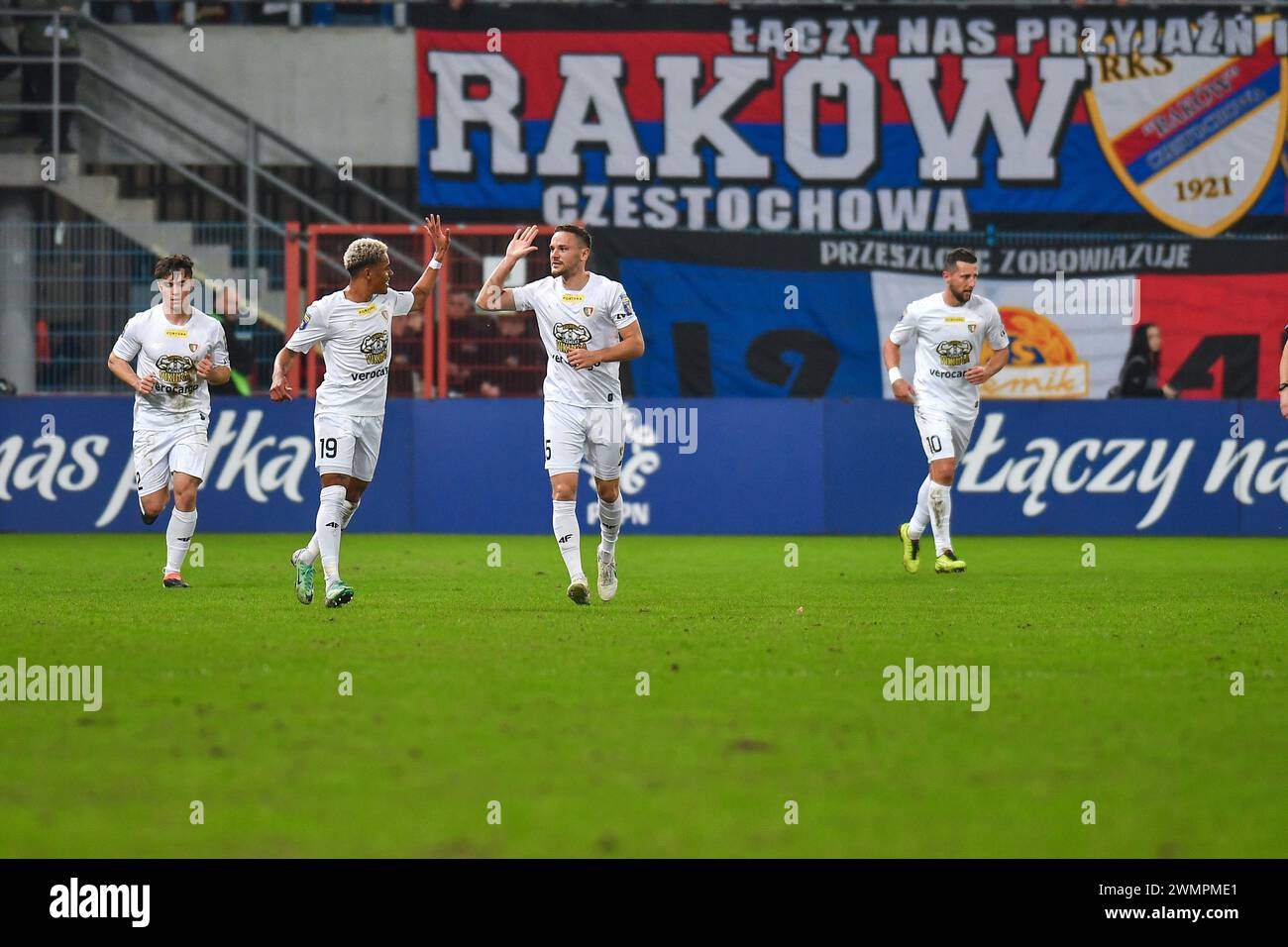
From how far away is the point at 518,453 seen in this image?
20.3 m

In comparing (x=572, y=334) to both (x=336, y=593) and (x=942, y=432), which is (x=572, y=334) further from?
(x=942, y=432)

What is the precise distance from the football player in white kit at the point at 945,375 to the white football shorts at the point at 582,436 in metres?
3.67

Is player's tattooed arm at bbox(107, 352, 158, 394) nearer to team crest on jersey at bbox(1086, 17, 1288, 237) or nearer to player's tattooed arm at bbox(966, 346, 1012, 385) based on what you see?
player's tattooed arm at bbox(966, 346, 1012, 385)

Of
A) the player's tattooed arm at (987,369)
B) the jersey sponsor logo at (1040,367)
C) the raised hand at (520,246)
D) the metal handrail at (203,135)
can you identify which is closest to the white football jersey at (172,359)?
the raised hand at (520,246)

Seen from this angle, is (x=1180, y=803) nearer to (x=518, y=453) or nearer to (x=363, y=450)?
(x=363, y=450)

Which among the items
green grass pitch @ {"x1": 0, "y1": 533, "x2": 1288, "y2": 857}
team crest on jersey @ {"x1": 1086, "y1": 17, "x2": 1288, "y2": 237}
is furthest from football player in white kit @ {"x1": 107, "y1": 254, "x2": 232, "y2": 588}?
team crest on jersey @ {"x1": 1086, "y1": 17, "x2": 1288, "y2": 237}

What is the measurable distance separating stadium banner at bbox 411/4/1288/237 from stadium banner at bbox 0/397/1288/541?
6830mm

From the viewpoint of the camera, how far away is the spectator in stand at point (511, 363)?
20438mm

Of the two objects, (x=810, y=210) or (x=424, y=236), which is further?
(x=810, y=210)

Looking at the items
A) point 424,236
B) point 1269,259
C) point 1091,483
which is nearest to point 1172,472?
point 1091,483

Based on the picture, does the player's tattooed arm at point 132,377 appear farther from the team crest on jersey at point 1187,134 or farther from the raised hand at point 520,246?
the team crest on jersey at point 1187,134

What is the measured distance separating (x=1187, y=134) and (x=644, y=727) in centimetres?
2262

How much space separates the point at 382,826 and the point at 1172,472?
16.7 meters

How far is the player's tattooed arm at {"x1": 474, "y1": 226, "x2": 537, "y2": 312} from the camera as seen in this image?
A: 11.0 m
